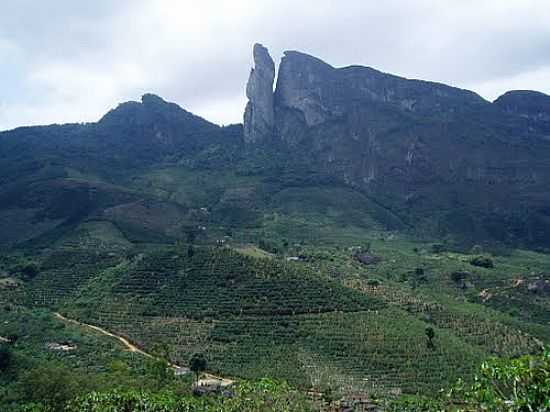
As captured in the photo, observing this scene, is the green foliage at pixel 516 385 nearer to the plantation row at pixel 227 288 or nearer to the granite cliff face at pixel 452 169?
the plantation row at pixel 227 288

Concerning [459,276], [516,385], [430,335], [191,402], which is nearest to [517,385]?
[516,385]

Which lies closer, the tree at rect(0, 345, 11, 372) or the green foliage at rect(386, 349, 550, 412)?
the green foliage at rect(386, 349, 550, 412)

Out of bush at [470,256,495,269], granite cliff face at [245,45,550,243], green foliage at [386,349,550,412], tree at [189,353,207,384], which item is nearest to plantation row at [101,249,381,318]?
tree at [189,353,207,384]

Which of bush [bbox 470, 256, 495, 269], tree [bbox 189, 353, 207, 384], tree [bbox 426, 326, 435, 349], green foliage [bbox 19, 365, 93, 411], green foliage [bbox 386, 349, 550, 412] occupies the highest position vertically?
green foliage [bbox 386, 349, 550, 412]

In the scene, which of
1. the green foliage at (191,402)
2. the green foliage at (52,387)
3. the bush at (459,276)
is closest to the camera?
the green foliage at (191,402)

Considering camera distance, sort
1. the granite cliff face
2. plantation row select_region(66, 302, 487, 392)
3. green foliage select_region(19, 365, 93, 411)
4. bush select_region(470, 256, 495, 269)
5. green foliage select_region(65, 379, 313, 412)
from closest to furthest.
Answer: green foliage select_region(65, 379, 313, 412) → green foliage select_region(19, 365, 93, 411) → plantation row select_region(66, 302, 487, 392) → bush select_region(470, 256, 495, 269) → the granite cliff face

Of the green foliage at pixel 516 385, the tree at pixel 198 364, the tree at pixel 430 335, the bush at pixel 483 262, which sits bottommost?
the tree at pixel 198 364

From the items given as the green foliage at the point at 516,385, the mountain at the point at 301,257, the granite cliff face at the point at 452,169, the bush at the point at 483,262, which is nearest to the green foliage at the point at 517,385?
the green foliage at the point at 516,385

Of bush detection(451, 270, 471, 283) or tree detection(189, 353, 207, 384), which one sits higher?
bush detection(451, 270, 471, 283)

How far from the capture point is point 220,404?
1687 inches

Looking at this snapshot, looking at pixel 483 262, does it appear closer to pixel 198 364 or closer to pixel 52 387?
pixel 198 364

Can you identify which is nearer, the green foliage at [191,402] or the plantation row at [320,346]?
the green foliage at [191,402]

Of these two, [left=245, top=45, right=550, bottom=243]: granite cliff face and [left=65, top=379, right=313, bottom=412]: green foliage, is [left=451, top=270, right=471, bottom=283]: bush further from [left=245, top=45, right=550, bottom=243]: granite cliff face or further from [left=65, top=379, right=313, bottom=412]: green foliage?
[left=65, top=379, right=313, bottom=412]: green foliage

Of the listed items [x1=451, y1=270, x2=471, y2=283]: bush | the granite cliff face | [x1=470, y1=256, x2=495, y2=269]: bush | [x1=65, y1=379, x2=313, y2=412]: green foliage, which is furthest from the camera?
the granite cliff face
